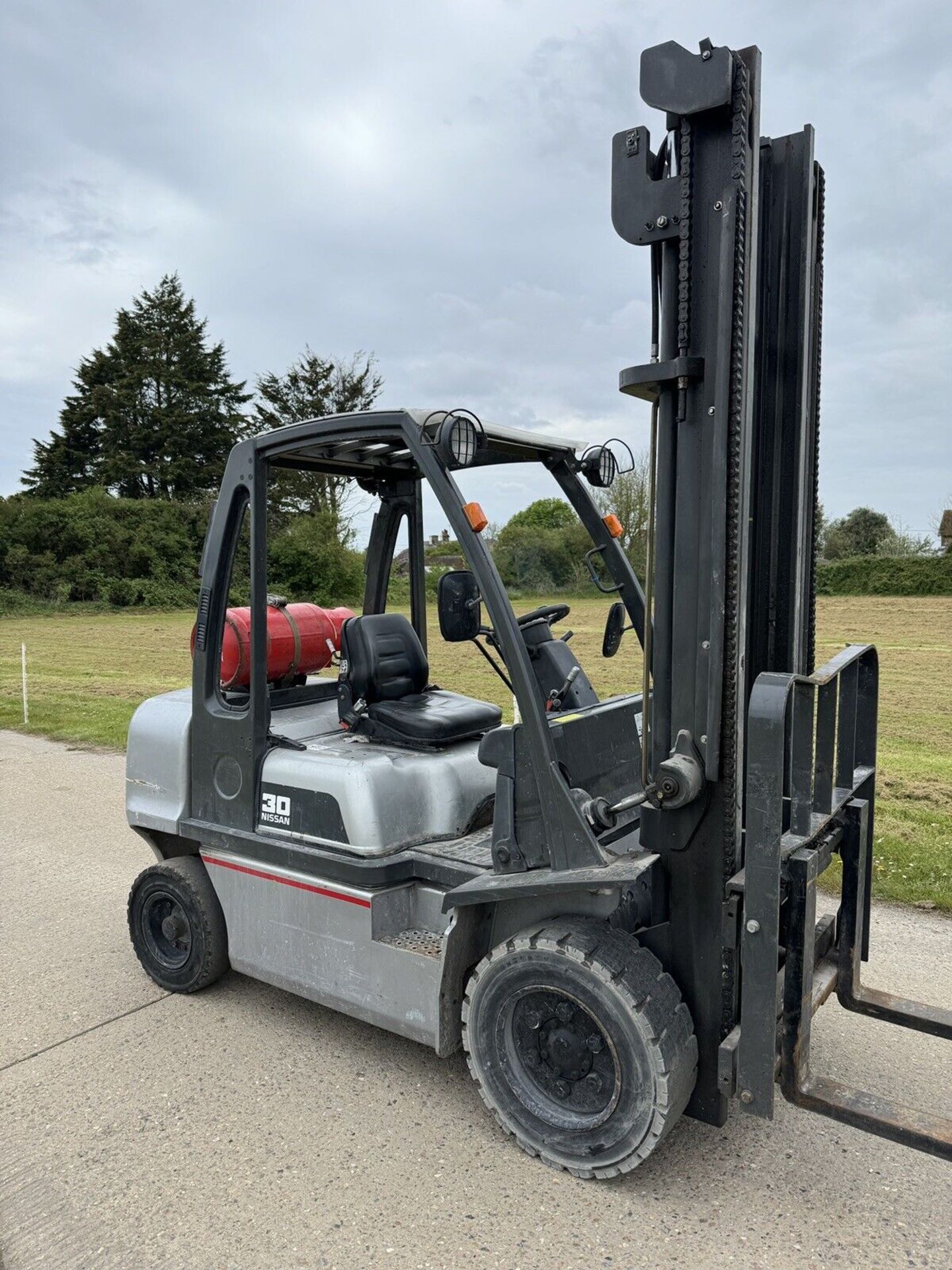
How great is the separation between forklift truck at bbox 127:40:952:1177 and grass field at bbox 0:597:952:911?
3.63 feet

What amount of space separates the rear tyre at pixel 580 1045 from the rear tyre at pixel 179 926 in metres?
1.49

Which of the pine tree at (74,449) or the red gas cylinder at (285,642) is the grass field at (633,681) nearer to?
the red gas cylinder at (285,642)

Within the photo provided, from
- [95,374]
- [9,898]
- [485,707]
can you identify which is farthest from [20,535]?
[485,707]

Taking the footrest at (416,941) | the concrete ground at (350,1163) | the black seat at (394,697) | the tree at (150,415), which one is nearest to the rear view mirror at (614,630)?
the black seat at (394,697)

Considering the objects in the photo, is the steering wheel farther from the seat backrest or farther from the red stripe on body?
the red stripe on body

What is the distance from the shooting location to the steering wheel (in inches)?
159

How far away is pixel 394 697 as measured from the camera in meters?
4.47

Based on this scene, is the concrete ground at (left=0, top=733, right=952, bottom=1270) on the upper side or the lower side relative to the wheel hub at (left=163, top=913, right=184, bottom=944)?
lower

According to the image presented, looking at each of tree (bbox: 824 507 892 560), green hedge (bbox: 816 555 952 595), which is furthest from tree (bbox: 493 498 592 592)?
tree (bbox: 824 507 892 560)

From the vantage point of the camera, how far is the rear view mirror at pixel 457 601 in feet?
11.3

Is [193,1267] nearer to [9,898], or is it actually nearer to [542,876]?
[542,876]

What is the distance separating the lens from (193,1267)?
2832 mm

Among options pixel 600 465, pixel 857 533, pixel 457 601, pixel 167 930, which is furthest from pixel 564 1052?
pixel 857 533

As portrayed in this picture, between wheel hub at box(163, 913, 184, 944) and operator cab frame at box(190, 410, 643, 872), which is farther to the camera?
wheel hub at box(163, 913, 184, 944)
